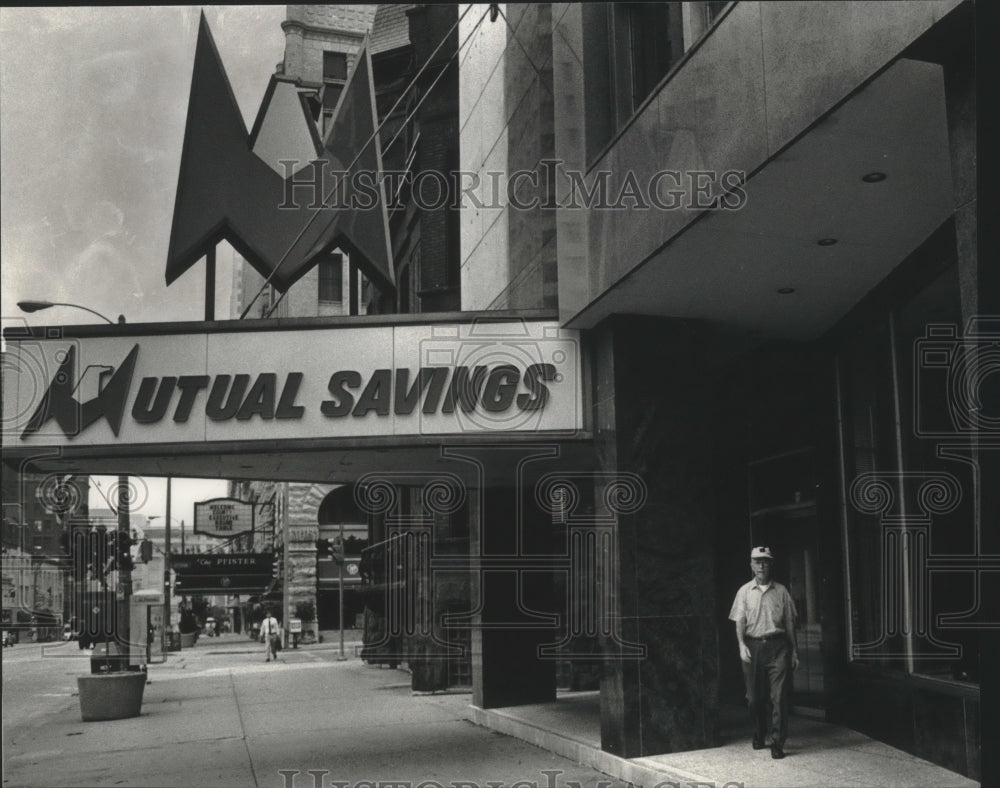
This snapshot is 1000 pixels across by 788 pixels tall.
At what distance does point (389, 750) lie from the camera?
1402 centimetres

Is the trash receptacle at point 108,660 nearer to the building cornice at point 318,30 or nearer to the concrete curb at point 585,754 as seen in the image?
the concrete curb at point 585,754

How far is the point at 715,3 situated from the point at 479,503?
943 cm

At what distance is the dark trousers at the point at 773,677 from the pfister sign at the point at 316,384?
11.0 ft

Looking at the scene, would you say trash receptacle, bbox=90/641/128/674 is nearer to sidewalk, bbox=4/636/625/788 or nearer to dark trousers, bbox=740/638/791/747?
sidewalk, bbox=4/636/625/788

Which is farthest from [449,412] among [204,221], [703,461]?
[204,221]

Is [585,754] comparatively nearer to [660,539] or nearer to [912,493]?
[660,539]

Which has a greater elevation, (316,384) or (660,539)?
(316,384)

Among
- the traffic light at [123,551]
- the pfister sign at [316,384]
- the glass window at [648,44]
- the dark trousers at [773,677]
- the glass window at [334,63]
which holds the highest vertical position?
the glass window at [334,63]

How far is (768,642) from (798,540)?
3.68m

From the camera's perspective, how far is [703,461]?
1223cm

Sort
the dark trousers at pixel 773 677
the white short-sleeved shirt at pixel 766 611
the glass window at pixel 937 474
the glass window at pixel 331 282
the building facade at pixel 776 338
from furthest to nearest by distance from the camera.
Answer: the glass window at pixel 331 282, the white short-sleeved shirt at pixel 766 611, the dark trousers at pixel 773 677, the glass window at pixel 937 474, the building facade at pixel 776 338

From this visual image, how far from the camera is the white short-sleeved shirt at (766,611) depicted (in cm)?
1095

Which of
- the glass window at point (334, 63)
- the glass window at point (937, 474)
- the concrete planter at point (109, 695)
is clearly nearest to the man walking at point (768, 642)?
the glass window at point (937, 474)

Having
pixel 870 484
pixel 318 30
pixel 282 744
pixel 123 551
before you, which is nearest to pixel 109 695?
pixel 123 551
